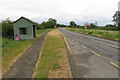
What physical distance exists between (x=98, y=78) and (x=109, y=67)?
6.81ft

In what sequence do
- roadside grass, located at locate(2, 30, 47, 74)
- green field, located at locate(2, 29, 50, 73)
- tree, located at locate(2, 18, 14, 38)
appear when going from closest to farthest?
roadside grass, located at locate(2, 30, 47, 74), green field, located at locate(2, 29, 50, 73), tree, located at locate(2, 18, 14, 38)

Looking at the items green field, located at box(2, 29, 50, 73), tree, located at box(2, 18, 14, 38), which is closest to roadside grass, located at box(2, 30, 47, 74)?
green field, located at box(2, 29, 50, 73)

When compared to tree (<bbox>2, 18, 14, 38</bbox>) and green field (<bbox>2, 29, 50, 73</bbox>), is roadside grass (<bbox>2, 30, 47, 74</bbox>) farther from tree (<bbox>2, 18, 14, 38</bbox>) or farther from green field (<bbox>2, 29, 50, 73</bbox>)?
tree (<bbox>2, 18, 14, 38</bbox>)

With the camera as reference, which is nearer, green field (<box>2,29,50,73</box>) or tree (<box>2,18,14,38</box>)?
green field (<box>2,29,50,73</box>)

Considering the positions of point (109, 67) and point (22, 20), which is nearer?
point (109, 67)

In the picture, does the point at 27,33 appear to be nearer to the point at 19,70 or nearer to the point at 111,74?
the point at 19,70

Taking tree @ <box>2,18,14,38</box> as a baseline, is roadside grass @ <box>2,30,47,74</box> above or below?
below

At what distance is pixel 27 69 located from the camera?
821 centimetres

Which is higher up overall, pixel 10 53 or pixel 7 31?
pixel 7 31

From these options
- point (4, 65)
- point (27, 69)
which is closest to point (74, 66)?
point (27, 69)

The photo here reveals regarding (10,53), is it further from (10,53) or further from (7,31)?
(7,31)

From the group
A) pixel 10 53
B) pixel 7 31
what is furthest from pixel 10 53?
pixel 7 31

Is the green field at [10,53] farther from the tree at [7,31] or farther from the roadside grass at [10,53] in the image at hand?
the tree at [7,31]

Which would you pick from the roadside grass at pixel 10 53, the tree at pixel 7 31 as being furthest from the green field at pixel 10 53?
the tree at pixel 7 31
